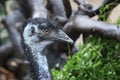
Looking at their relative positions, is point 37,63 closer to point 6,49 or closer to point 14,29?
point 14,29

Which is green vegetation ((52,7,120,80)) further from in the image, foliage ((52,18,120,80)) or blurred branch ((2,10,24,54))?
blurred branch ((2,10,24,54))

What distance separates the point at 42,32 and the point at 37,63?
0.12m

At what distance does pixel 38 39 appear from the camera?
1918 millimetres

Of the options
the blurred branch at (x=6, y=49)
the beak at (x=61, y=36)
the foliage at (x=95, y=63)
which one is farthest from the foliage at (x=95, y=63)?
the blurred branch at (x=6, y=49)

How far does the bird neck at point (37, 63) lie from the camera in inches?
74.7

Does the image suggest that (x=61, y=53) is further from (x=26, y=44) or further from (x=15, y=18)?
(x=15, y=18)

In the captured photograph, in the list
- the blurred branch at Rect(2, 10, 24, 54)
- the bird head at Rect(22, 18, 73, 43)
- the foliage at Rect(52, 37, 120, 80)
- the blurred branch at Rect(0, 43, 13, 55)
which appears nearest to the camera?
the bird head at Rect(22, 18, 73, 43)

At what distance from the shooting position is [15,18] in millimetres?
3391

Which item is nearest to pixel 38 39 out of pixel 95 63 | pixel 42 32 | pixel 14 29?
pixel 42 32

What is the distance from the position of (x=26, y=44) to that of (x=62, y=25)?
34cm

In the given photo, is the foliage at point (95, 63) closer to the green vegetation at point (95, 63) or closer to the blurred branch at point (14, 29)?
the green vegetation at point (95, 63)

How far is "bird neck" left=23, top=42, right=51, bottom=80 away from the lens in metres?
1.90

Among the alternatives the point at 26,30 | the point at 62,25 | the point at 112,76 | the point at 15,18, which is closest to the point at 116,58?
the point at 112,76

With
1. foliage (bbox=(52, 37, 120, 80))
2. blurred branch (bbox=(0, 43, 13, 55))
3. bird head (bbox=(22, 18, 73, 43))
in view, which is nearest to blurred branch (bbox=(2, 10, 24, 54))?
blurred branch (bbox=(0, 43, 13, 55))
